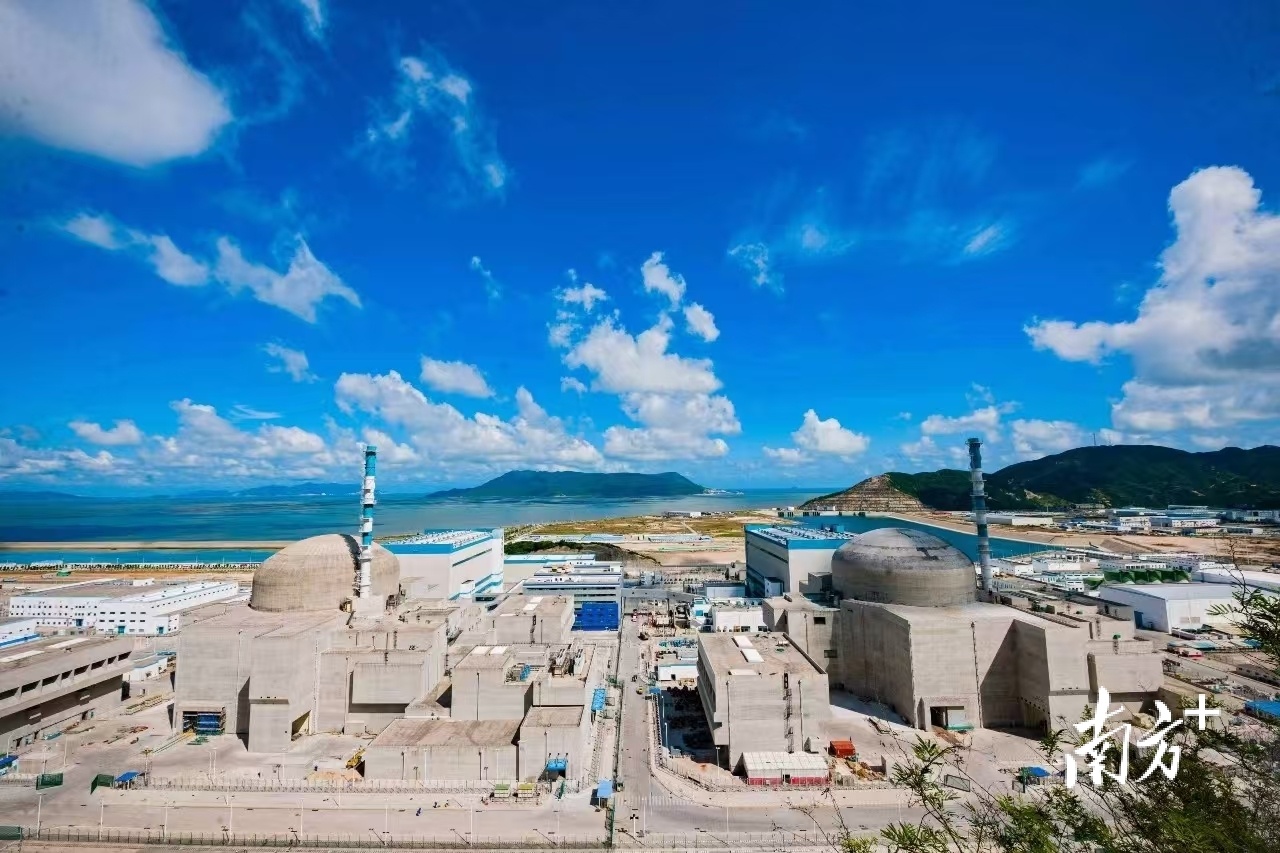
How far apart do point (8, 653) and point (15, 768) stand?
38.0 ft

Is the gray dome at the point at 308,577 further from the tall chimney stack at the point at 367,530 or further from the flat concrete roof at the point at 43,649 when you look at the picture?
the flat concrete roof at the point at 43,649

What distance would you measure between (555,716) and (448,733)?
5.28 m

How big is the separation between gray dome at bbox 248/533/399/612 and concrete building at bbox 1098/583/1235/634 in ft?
215

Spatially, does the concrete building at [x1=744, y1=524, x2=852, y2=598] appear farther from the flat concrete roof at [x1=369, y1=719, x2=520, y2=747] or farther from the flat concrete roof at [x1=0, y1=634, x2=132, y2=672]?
the flat concrete roof at [x1=0, y1=634, x2=132, y2=672]

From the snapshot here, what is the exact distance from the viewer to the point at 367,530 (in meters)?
47.0

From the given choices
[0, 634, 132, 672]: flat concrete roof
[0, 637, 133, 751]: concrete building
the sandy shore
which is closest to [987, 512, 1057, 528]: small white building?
→ [0, 637, 133, 751]: concrete building

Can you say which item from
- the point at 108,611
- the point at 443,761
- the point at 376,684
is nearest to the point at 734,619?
the point at 376,684

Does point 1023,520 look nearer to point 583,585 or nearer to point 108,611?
point 583,585

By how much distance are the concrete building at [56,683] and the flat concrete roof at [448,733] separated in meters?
20.5

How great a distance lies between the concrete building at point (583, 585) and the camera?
64562 millimetres

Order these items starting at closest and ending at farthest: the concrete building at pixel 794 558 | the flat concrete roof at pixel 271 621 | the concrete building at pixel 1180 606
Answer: the flat concrete roof at pixel 271 621, the concrete building at pixel 1180 606, the concrete building at pixel 794 558

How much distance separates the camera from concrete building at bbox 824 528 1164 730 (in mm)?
33656

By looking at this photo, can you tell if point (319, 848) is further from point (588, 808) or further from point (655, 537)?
point (655, 537)

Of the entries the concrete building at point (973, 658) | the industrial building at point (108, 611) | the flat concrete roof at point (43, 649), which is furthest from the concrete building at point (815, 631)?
the industrial building at point (108, 611)
